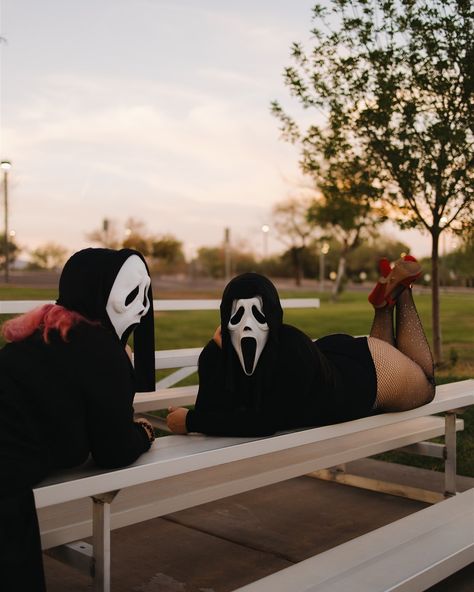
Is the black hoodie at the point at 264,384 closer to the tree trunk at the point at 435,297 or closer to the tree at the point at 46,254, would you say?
the tree trunk at the point at 435,297

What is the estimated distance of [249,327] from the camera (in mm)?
3082

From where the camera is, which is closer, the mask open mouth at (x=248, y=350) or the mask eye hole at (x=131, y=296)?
the mask eye hole at (x=131, y=296)

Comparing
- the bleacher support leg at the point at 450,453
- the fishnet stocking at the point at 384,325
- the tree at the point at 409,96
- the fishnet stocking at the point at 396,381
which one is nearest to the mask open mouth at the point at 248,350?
the fishnet stocking at the point at 396,381

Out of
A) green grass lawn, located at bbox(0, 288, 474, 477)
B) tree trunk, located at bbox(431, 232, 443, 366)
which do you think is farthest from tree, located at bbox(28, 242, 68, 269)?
tree trunk, located at bbox(431, 232, 443, 366)

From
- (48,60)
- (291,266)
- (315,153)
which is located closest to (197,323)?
(48,60)

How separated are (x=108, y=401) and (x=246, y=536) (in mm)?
2017

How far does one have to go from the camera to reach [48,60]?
677 inches

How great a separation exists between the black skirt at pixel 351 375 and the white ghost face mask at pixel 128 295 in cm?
109

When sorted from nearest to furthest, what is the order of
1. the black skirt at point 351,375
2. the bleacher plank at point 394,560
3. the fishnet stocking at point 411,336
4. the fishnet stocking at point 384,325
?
the bleacher plank at point 394,560
the black skirt at point 351,375
the fishnet stocking at point 411,336
the fishnet stocking at point 384,325

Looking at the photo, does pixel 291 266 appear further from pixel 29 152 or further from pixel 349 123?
pixel 349 123

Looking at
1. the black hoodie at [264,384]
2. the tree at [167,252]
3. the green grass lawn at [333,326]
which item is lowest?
the green grass lawn at [333,326]

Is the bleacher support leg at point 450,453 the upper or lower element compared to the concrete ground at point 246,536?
upper

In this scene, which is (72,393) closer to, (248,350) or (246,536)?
(248,350)

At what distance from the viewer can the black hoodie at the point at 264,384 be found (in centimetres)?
308
